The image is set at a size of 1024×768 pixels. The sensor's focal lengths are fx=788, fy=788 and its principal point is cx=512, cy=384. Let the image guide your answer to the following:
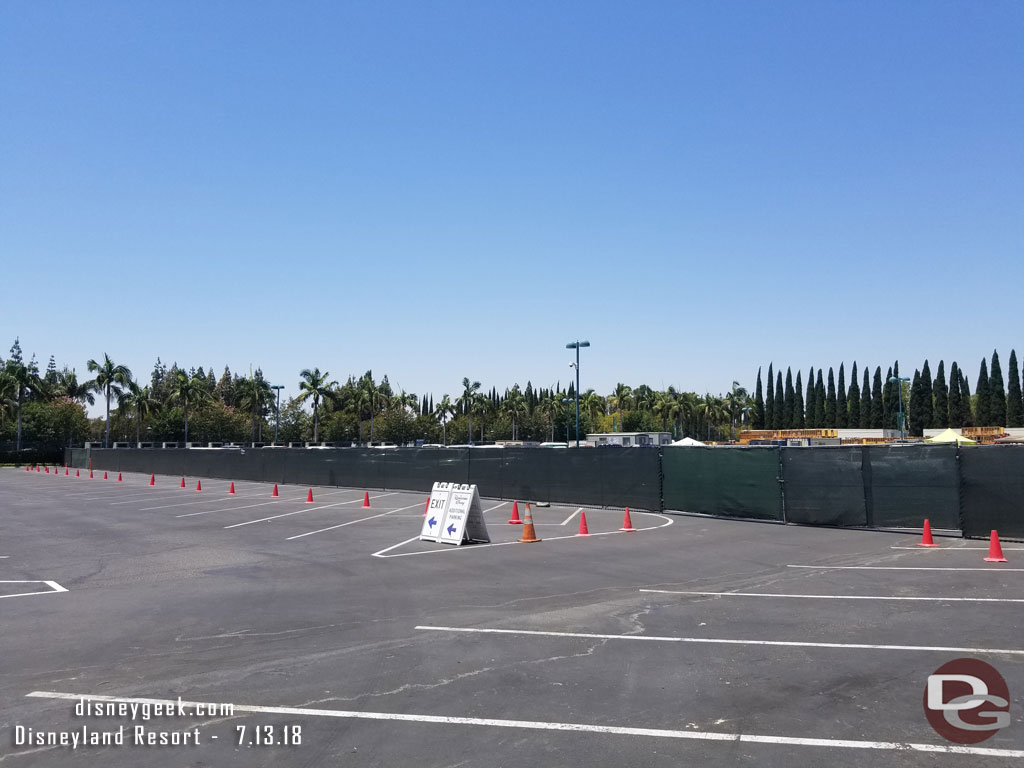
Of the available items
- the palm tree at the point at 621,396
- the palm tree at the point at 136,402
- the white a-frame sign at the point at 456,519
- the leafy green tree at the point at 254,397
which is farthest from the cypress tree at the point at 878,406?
the white a-frame sign at the point at 456,519

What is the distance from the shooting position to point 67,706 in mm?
5984

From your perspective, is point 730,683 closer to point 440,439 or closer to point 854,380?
→ point 440,439

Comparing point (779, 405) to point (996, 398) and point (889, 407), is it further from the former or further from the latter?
point (996, 398)

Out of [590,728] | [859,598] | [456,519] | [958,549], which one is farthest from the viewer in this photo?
[456,519]

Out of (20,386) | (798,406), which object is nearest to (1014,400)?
(798,406)

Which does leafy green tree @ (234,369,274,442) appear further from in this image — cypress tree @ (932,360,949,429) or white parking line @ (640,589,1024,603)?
white parking line @ (640,589,1024,603)

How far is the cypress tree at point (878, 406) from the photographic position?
11344 cm

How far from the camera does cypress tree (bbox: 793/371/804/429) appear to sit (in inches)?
4758

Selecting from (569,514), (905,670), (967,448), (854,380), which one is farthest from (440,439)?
(905,670)

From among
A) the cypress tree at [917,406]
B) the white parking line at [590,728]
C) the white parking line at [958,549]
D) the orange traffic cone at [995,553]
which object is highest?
the cypress tree at [917,406]

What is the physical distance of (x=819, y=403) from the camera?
120 m

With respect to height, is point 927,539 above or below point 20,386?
below

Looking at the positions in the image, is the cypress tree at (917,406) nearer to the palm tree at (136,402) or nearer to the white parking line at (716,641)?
the palm tree at (136,402)

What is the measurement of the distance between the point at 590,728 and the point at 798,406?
410ft
